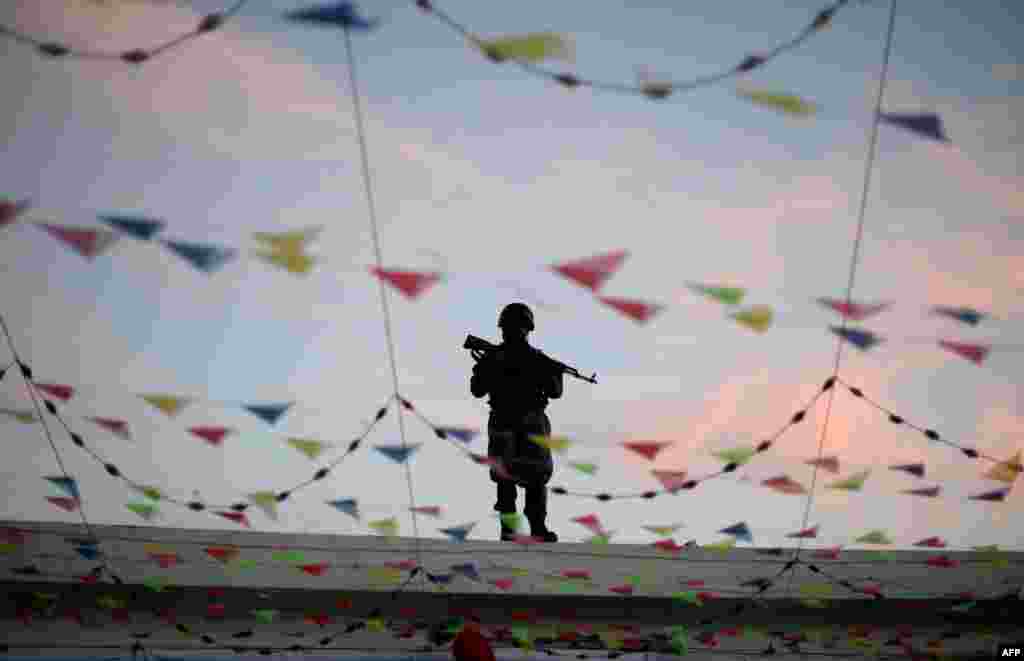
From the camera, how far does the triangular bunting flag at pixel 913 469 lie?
482 centimetres

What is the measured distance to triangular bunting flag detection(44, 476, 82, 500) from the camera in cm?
484

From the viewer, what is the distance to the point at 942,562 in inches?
232

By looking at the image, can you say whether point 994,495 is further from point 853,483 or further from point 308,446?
point 308,446

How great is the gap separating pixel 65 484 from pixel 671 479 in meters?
3.02

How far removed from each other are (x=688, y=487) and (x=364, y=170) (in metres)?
2.25

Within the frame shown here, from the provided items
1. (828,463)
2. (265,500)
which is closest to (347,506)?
(265,500)

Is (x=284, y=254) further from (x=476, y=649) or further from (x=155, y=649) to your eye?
(x=155, y=649)

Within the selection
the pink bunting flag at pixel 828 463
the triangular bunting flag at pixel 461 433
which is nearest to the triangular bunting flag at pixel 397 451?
the triangular bunting flag at pixel 461 433

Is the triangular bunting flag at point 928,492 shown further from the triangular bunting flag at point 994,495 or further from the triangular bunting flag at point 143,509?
the triangular bunting flag at point 143,509

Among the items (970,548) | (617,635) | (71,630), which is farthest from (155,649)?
(970,548)

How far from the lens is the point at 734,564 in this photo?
568 centimetres

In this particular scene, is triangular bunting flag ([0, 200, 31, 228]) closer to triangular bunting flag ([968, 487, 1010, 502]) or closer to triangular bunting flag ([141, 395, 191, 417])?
triangular bunting flag ([141, 395, 191, 417])

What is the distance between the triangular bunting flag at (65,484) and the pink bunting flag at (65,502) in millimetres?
76

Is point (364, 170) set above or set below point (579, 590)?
above
